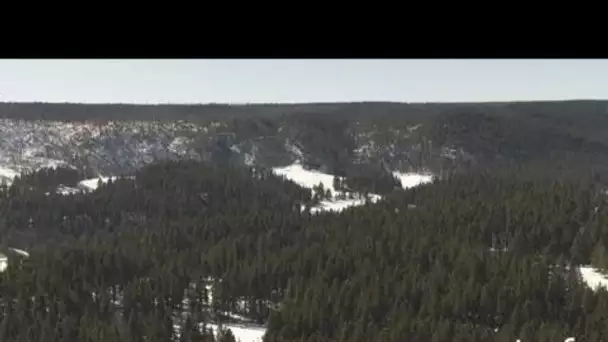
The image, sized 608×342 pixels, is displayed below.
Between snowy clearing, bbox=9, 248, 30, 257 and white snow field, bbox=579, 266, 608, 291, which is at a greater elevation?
white snow field, bbox=579, 266, 608, 291

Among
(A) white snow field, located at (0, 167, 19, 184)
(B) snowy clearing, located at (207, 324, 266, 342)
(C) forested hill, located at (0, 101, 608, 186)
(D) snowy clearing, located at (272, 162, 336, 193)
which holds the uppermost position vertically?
(C) forested hill, located at (0, 101, 608, 186)

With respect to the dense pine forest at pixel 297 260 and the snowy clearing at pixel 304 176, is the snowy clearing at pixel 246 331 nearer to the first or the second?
the dense pine forest at pixel 297 260

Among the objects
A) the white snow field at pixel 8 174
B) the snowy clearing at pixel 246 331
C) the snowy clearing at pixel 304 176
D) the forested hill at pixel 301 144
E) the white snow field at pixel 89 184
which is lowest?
the snowy clearing at pixel 246 331

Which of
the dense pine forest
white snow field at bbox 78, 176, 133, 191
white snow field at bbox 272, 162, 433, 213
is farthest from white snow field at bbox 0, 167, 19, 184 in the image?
white snow field at bbox 272, 162, 433, 213

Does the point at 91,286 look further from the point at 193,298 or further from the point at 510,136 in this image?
the point at 510,136

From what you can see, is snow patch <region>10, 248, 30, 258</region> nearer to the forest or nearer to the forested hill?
the forest

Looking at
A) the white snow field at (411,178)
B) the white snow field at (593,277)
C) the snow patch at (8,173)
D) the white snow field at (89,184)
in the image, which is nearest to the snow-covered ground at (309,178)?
the white snow field at (411,178)
